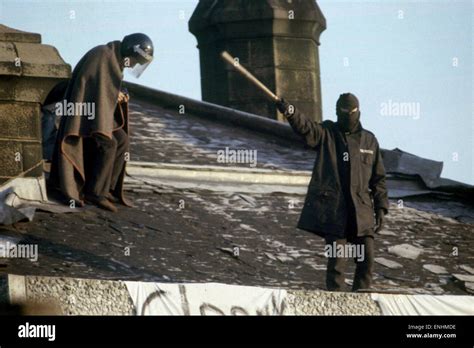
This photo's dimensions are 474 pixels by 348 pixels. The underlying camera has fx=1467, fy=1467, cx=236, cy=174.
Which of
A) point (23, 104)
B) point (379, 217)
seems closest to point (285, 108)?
point (379, 217)

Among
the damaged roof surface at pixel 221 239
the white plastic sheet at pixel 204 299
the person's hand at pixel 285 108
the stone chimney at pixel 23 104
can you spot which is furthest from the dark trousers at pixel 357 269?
the stone chimney at pixel 23 104

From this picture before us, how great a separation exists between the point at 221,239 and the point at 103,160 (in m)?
1.50

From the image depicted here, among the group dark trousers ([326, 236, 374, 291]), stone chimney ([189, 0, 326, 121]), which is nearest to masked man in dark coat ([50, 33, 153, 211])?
dark trousers ([326, 236, 374, 291])

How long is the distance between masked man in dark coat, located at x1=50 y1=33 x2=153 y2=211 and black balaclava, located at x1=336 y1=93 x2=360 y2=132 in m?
2.38

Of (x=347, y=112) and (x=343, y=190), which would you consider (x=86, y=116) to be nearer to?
(x=347, y=112)

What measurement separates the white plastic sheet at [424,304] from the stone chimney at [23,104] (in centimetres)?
418

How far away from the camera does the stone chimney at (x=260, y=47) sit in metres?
26.2

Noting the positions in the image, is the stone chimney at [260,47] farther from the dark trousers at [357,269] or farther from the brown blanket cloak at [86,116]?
the dark trousers at [357,269]

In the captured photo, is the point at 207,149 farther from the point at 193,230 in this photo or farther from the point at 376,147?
the point at 376,147

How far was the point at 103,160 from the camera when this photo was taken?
15.4 metres

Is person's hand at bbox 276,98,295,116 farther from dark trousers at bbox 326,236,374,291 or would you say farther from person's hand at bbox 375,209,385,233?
person's hand at bbox 375,209,385,233

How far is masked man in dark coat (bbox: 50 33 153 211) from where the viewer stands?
15.3 meters

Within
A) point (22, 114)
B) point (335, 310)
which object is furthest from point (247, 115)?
point (335, 310)

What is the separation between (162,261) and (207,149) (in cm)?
549
